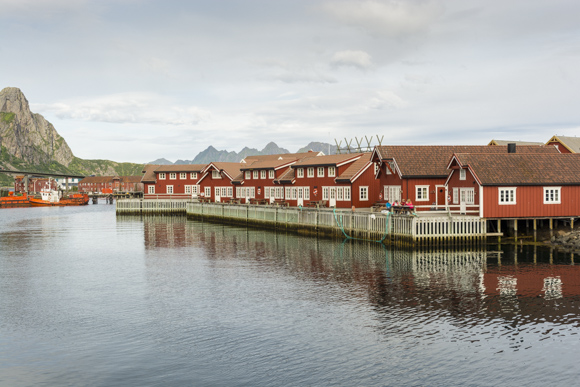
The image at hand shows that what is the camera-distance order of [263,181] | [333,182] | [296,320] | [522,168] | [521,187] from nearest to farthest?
[296,320], [521,187], [522,168], [333,182], [263,181]

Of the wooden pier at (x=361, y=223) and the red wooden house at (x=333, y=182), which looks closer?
the wooden pier at (x=361, y=223)

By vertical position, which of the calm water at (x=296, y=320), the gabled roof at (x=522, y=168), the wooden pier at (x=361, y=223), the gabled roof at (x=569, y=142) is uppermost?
the gabled roof at (x=569, y=142)

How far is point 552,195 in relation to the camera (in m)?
45.1

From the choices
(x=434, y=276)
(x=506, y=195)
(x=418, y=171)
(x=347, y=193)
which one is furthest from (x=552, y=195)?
(x=347, y=193)

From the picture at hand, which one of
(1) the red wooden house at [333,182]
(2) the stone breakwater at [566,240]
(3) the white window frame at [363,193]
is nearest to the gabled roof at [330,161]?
(1) the red wooden house at [333,182]

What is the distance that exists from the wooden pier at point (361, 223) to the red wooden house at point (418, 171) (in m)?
3.63

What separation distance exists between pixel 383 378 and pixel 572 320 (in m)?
10.5

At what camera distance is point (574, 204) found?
148 ft

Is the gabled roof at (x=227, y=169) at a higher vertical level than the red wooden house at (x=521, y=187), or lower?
higher

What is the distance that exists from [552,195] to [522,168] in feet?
10.8

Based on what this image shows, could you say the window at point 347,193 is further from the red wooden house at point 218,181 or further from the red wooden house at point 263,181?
the red wooden house at point 218,181

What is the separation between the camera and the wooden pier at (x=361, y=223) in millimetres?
43625

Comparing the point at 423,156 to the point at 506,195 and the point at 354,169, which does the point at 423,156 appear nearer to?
the point at 354,169

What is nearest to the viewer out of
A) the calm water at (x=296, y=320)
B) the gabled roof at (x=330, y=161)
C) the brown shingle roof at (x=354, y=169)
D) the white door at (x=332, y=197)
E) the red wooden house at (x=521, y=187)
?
the calm water at (x=296, y=320)
